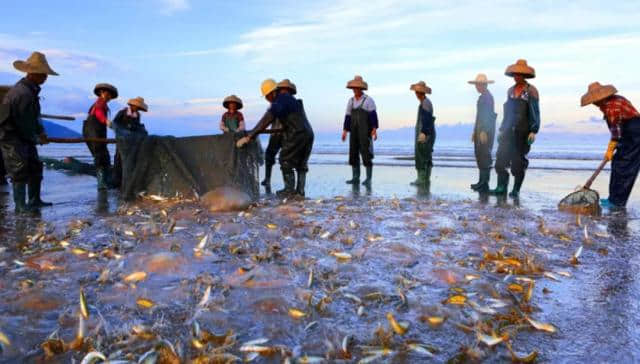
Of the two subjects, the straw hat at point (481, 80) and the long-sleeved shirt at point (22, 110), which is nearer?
the long-sleeved shirt at point (22, 110)

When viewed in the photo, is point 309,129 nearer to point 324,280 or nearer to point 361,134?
point 361,134

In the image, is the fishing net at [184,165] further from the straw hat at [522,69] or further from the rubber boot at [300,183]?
the straw hat at [522,69]

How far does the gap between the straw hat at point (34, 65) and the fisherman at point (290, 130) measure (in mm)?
3897

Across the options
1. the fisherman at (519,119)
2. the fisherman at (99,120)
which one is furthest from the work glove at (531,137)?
the fisherman at (99,120)

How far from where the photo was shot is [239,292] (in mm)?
4035

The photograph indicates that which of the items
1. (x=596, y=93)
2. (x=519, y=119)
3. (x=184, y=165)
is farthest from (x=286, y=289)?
(x=519, y=119)

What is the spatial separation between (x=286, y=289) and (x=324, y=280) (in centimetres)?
43

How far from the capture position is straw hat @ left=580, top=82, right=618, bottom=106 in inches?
329

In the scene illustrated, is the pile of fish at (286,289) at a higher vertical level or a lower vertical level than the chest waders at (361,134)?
lower

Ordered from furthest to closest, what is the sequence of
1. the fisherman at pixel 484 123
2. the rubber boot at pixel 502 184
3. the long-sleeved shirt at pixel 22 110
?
the fisherman at pixel 484 123 → the rubber boot at pixel 502 184 → the long-sleeved shirt at pixel 22 110

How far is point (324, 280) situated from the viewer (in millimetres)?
4371

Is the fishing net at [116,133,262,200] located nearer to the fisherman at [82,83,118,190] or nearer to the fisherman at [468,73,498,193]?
the fisherman at [82,83,118,190]

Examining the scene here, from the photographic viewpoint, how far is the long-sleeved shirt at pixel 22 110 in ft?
26.0

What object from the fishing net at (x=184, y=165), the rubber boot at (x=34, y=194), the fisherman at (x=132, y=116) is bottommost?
the rubber boot at (x=34, y=194)
